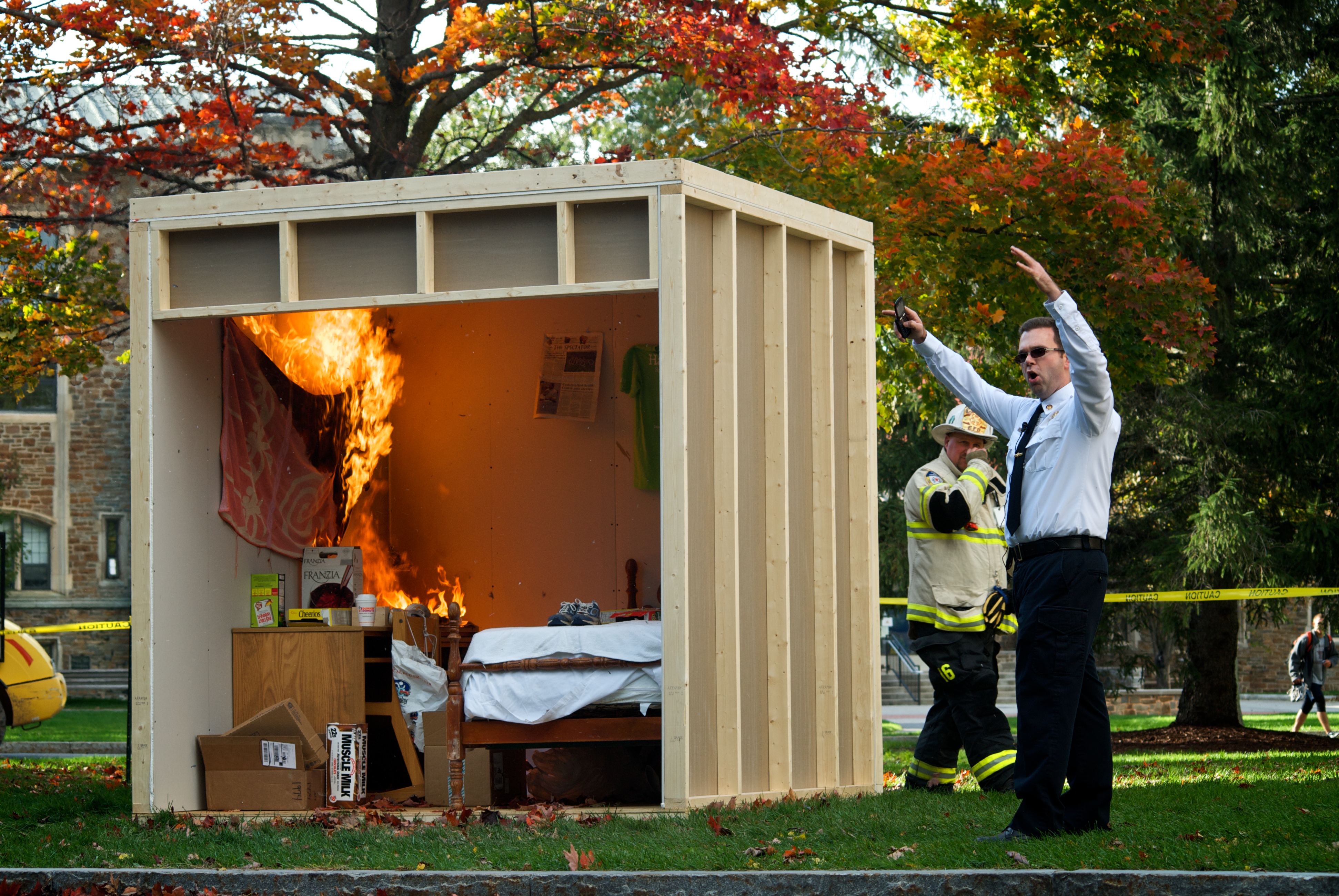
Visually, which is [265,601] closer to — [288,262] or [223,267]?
[223,267]

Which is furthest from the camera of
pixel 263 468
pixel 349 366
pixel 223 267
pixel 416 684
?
pixel 349 366

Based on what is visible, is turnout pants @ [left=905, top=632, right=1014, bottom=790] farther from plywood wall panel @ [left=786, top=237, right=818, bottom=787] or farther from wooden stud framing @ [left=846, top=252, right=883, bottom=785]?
plywood wall panel @ [left=786, top=237, right=818, bottom=787]

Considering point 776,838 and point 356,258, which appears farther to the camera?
point 356,258

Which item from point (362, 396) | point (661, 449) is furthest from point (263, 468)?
point (661, 449)

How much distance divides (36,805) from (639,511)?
441 cm

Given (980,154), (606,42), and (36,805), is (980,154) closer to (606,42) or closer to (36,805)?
(606,42)

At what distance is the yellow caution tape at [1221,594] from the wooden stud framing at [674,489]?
24.4ft

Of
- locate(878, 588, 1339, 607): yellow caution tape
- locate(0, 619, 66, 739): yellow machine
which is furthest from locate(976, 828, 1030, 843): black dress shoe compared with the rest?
locate(0, 619, 66, 739): yellow machine

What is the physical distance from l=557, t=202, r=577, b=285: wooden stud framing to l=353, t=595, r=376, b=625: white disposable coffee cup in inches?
97.8

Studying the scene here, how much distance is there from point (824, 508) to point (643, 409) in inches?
113

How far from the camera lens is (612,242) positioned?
739 cm

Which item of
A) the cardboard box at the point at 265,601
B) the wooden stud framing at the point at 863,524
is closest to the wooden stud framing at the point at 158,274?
the cardboard box at the point at 265,601

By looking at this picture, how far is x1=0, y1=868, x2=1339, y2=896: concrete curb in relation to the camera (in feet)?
15.0

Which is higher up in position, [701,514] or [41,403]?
[41,403]
